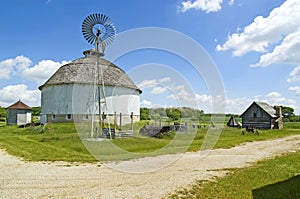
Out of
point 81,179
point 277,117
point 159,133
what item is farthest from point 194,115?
point 81,179

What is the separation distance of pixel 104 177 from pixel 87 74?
2696cm

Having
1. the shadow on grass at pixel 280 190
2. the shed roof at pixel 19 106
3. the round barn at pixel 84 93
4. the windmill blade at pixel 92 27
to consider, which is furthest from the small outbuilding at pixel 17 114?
the shadow on grass at pixel 280 190

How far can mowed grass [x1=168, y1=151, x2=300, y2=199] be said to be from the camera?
7.38 m

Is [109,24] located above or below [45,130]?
above

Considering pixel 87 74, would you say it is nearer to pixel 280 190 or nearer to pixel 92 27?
pixel 92 27

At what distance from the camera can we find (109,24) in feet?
71.9

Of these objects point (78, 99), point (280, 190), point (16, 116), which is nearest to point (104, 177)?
point (280, 190)

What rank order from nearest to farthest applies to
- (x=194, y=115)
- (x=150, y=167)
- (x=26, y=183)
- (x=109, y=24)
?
(x=26, y=183) < (x=150, y=167) < (x=109, y=24) < (x=194, y=115)

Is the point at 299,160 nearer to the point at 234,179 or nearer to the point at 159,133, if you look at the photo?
the point at 234,179

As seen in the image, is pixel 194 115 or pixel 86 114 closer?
pixel 86 114

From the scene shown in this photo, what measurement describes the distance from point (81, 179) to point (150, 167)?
317 centimetres

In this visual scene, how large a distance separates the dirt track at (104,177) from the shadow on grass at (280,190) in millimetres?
1956

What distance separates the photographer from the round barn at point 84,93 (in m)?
33.4

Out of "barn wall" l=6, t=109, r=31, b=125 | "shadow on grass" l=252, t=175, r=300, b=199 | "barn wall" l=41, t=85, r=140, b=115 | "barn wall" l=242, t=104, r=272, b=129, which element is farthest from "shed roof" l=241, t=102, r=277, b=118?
"barn wall" l=6, t=109, r=31, b=125
